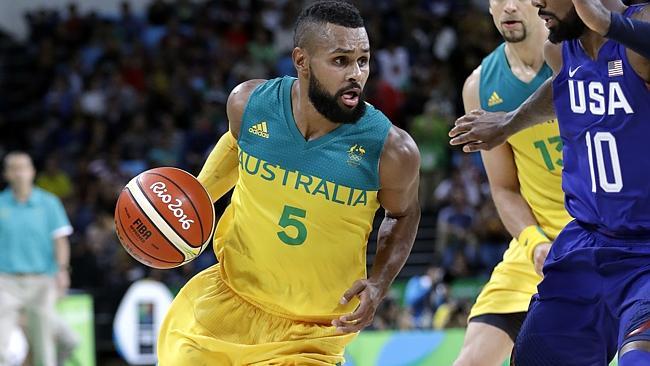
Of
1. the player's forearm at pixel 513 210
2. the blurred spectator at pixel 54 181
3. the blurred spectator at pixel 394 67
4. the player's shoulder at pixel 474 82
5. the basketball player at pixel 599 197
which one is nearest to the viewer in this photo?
the basketball player at pixel 599 197

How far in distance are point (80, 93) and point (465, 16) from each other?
609 centimetres

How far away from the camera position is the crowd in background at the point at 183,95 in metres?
13.5

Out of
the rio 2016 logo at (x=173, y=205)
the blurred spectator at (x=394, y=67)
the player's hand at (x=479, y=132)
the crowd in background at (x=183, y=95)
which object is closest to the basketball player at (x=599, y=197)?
the player's hand at (x=479, y=132)

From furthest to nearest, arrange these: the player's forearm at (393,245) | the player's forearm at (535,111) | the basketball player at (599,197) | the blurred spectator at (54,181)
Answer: the blurred spectator at (54,181) → the player's forearm at (535,111) → the player's forearm at (393,245) → the basketball player at (599,197)

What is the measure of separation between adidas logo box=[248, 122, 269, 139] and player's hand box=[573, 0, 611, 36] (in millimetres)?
1483

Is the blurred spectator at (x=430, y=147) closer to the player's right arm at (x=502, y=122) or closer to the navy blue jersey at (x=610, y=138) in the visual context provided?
the player's right arm at (x=502, y=122)

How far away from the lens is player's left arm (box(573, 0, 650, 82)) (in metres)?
3.74

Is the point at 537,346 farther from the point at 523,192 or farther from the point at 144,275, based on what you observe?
the point at 144,275

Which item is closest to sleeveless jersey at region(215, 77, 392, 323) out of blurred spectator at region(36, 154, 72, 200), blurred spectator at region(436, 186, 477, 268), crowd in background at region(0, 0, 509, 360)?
crowd in background at region(0, 0, 509, 360)

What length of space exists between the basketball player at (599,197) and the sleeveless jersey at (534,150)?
1020 millimetres

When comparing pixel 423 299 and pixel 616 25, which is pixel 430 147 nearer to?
pixel 423 299

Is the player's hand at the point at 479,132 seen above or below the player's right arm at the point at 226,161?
above

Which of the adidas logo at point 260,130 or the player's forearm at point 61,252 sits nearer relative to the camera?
the adidas logo at point 260,130

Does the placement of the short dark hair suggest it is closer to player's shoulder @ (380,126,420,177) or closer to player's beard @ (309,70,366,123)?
player's beard @ (309,70,366,123)
